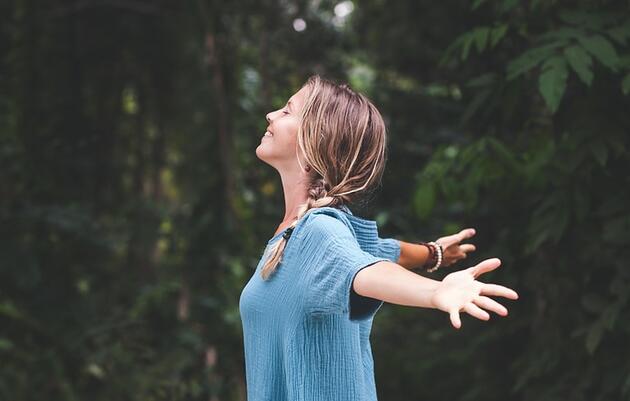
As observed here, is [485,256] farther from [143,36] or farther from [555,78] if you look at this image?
[143,36]

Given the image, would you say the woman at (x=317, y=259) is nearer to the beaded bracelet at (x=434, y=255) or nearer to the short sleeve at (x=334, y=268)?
the short sleeve at (x=334, y=268)

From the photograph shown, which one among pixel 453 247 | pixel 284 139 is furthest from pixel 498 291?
pixel 453 247

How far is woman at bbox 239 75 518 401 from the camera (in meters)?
1.59

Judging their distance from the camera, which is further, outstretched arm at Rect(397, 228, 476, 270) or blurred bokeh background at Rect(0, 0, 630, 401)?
blurred bokeh background at Rect(0, 0, 630, 401)

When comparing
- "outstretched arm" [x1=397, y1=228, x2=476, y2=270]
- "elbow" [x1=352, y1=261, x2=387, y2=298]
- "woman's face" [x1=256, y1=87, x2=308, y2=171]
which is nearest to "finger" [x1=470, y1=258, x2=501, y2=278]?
"elbow" [x1=352, y1=261, x2=387, y2=298]

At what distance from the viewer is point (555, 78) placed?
2.45 metres

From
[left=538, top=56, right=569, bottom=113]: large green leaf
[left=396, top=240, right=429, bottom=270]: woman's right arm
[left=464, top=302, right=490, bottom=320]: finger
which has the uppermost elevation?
[left=538, top=56, right=569, bottom=113]: large green leaf

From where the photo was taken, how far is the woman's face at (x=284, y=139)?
183 centimetres

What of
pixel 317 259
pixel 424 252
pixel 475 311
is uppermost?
pixel 424 252

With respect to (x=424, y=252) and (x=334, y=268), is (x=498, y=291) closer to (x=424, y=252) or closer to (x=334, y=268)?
(x=334, y=268)

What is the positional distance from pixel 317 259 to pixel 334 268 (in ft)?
0.21

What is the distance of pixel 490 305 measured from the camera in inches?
49.8

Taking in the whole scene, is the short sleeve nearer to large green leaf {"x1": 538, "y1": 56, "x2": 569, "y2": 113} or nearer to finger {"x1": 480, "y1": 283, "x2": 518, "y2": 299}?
finger {"x1": 480, "y1": 283, "x2": 518, "y2": 299}

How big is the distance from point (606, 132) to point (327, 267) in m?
1.49
